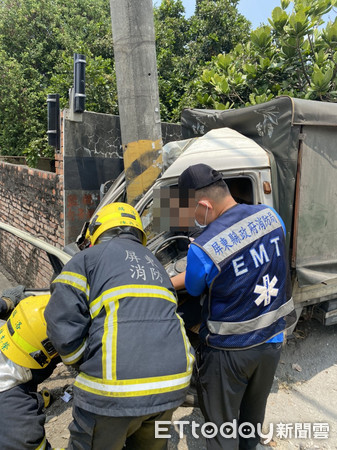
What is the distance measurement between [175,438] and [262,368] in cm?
108

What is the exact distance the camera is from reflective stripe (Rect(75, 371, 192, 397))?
4.92ft

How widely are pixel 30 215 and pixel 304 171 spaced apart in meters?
4.39

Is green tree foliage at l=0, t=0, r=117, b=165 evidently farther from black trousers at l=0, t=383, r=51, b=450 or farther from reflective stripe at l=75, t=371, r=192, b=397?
reflective stripe at l=75, t=371, r=192, b=397

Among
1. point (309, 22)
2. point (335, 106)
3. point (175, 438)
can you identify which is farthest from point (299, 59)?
point (175, 438)

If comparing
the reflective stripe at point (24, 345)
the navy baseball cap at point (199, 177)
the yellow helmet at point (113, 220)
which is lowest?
the reflective stripe at point (24, 345)

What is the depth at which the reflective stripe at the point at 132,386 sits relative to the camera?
1.50 meters

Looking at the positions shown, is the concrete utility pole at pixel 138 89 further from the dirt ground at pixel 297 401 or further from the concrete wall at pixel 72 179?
the dirt ground at pixel 297 401

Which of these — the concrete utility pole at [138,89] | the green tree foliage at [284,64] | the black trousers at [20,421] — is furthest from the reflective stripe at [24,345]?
the green tree foliage at [284,64]

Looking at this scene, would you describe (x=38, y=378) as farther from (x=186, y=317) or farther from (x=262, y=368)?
(x=262, y=368)

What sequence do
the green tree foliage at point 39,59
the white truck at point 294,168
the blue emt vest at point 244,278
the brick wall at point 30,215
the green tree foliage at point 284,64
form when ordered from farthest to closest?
the green tree foliage at point 39,59, the brick wall at point 30,215, the green tree foliage at point 284,64, the white truck at point 294,168, the blue emt vest at point 244,278

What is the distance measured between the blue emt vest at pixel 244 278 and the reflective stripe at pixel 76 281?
60 cm

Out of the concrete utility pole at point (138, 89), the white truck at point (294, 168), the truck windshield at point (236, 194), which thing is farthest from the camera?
the concrete utility pole at point (138, 89)

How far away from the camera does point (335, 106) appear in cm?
280

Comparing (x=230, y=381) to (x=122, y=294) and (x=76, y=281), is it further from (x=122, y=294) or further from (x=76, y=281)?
(x=76, y=281)
